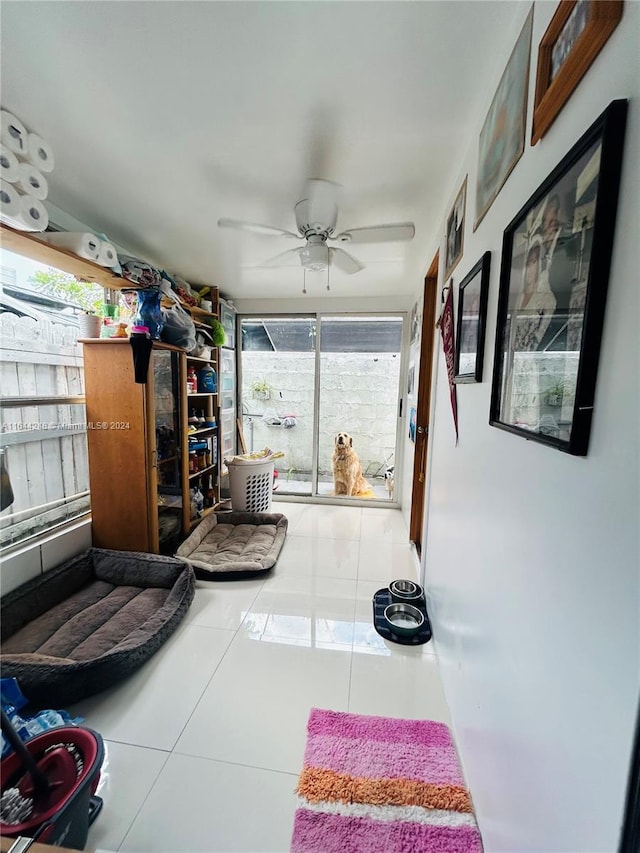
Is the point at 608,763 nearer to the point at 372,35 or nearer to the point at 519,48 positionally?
the point at 519,48

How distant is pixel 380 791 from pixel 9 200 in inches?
103

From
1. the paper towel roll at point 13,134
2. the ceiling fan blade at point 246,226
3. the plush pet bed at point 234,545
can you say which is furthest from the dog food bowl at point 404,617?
the paper towel roll at point 13,134

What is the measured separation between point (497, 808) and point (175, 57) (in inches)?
95.2

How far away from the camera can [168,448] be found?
2682 millimetres

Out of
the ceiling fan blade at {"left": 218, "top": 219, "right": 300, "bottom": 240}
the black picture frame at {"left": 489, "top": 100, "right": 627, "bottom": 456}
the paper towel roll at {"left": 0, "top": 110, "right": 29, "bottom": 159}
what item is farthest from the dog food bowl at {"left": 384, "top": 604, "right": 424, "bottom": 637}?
the paper towel roll at {"left": 0, "top": 110, "right": 29, "bottom": 159}

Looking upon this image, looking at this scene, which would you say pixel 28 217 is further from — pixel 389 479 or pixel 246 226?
pixel 389 479

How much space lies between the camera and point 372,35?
958mm

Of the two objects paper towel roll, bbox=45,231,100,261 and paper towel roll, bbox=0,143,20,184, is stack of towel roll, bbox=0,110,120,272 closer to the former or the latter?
paper towel roll, bbox=0,143,20,184

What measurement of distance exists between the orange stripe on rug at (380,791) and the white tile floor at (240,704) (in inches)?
2.9

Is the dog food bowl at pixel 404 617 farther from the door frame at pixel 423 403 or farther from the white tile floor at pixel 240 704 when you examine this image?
the door frame at pixel 423 403

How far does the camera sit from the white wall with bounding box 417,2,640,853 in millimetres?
459

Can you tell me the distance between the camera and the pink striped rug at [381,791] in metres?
0.96

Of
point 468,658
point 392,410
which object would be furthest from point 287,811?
point 392,410

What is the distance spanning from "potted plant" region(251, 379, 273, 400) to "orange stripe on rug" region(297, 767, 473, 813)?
3408mm
